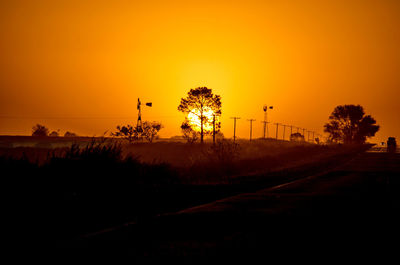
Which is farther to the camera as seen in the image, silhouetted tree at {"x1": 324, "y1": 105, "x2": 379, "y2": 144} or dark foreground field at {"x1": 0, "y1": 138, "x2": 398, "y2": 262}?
silhouetted tree at {"x1": 324, "y1": 105, "x2": 379, "y2": 144}

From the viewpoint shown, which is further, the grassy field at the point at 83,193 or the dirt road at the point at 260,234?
the grassy field at the point at 83,193

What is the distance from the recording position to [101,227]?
8.67m

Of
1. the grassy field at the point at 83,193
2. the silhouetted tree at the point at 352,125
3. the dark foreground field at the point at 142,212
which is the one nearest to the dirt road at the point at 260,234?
the dark foreground field at the point at 142,212

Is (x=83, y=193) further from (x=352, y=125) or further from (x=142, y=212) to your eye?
(x=352, y=125)

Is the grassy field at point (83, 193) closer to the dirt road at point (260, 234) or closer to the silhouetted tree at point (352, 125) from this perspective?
the dirt road at point (260, 234)

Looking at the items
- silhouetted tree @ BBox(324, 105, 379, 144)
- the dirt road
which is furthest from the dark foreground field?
silhouetted tree @ BBox(324, 105, 379, 144)

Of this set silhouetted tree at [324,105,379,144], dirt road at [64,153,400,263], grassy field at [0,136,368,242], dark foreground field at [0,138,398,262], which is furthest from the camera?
silhouetted tree at [324,105,379,144]

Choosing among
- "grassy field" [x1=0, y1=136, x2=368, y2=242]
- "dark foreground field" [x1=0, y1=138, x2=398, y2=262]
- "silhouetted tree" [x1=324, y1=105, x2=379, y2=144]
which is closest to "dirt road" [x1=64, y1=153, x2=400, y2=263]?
"dark foreground field" [x1=0, y1=138, x2=398, y2=262]

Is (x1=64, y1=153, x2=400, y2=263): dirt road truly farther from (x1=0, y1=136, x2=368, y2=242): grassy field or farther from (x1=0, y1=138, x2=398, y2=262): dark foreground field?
(x1=0, y1=136, x2=368, y2=242): grassy field

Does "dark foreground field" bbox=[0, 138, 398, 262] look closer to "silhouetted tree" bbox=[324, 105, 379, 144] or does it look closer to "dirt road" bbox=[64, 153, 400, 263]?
"dirt road" bbox=[64, 153, 400, 263]

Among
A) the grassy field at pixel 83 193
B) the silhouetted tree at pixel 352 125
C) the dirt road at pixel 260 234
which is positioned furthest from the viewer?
the silhouetted tree at pixel 352 125

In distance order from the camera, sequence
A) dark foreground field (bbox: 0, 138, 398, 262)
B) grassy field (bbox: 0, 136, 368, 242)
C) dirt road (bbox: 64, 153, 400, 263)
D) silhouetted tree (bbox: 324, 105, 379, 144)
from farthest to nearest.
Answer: silhouetted tree (bbox: 324, 105, 379, 144)
grassy field (bbox: 0, 136, 368, 242)
dark foreground field (bbox: 0, 138, 398, 262)
dirt road (bbox: 64, 153, 400, 263)

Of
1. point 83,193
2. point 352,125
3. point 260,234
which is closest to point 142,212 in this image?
point 83,193

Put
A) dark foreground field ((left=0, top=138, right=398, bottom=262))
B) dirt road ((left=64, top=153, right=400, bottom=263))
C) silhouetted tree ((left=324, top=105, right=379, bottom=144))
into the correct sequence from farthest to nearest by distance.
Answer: silhouetted tree ((left=324, top=105, right=379, bottom=144))
dark foreground field ((left=0, top=138, right=398, bottom=262))
dirt road ((left=64, top=153, right=400, bottom=263))
